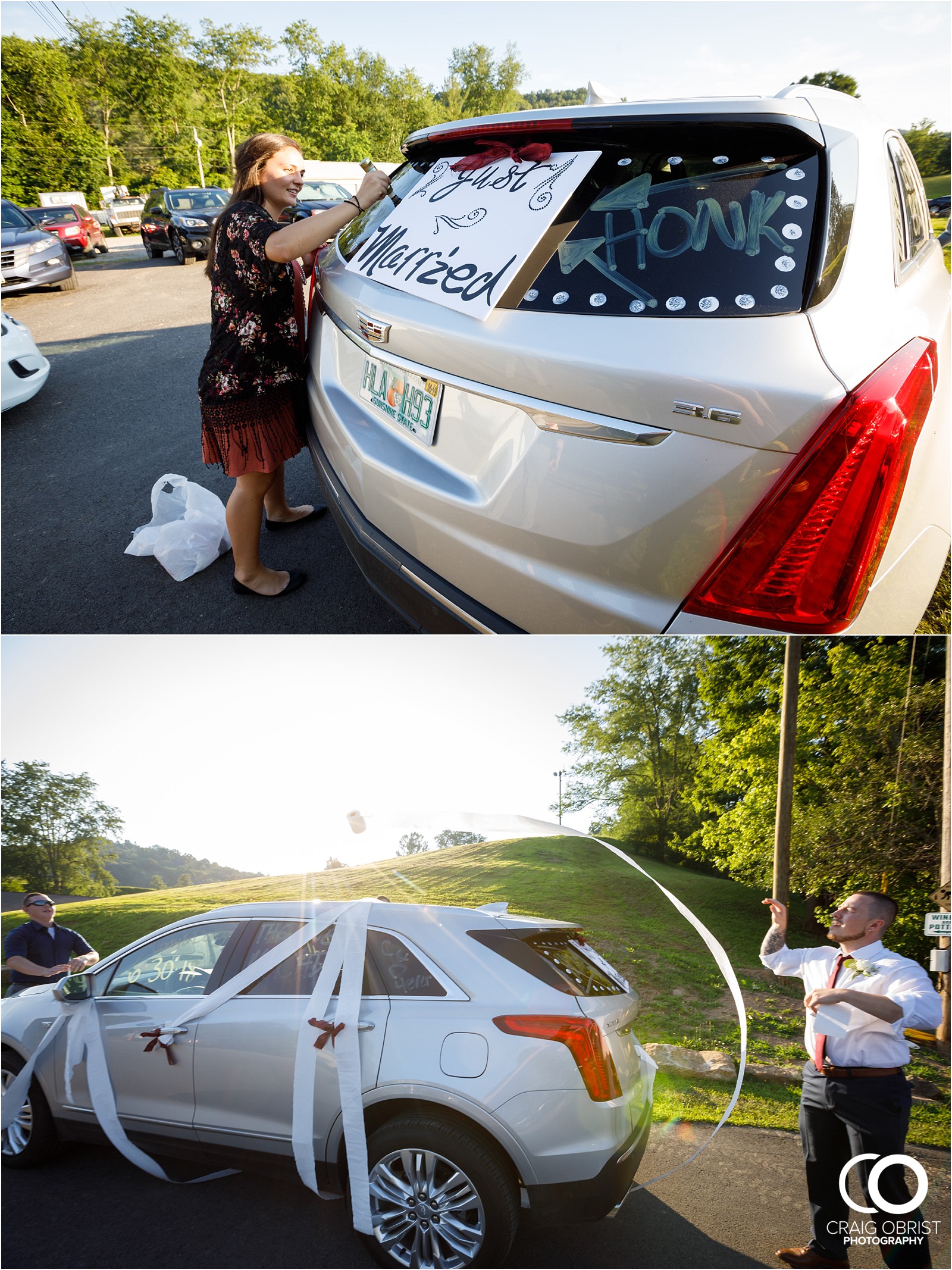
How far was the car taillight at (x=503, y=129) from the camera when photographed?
171cm

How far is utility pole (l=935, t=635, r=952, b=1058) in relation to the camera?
1.40m

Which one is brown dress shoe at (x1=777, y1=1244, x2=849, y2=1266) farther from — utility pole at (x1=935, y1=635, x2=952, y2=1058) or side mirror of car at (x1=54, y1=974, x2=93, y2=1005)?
side mirror of car at (x1=54, y1=974, x2=93, y2=1005)

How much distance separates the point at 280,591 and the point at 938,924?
2.51m

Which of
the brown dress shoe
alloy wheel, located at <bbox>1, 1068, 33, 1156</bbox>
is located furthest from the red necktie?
alloy wheel, located at <bbox>1, 1068, 33, 1156</bbox>

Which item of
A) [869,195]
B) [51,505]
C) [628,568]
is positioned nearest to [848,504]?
[628,568]

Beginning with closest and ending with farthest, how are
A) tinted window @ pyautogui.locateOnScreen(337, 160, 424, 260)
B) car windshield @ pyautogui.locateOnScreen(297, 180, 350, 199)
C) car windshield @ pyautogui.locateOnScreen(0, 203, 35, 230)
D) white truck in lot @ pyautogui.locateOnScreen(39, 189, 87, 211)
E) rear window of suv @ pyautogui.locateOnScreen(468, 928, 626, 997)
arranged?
rear window of suv @ pyautogui.locateOnScreen(468, 928, 626, 997) → tinted window @ pyautogui.locateOnScreen(337, 160, 424, 260) → car windshield @ pyautogui.locateOnScreen(0, 203, 35, 230) → car windshield @ pyautogui.locateOnScreen(297, 180, 350, 199) → white truck in lot @ pyautogui.locateOnScreen(39, 189, 87, 211)

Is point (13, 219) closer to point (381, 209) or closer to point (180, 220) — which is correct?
point (180, 220)

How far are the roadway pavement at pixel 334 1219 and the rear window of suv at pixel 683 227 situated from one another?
158 cm

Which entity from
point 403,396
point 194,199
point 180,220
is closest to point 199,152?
point 180,220

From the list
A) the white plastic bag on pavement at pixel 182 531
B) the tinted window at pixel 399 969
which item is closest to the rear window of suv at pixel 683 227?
the tinted window at pixel 399 969

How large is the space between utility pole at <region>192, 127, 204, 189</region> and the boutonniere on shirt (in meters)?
11.2

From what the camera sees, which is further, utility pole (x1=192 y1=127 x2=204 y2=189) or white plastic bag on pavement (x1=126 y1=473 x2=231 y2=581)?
utility pole (x1=192 y1=127 x2=204 y2=189)

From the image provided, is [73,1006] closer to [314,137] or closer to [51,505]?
[51,505]

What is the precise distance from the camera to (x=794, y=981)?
145 centimetres
